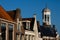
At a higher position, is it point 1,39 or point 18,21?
point 18,21

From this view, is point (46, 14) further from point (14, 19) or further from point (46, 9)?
point (14, 19)

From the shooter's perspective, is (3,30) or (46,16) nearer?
(3,30)

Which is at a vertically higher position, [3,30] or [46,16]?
[46,16]

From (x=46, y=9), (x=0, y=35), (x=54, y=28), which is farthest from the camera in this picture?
(x=46, y=9)

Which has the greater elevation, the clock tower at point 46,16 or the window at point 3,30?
the clock tower at point 46,16

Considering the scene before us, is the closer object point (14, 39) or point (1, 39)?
point (1, 39)

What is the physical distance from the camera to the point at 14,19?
42.1 meters

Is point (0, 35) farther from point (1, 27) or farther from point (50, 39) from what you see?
point (50, 39)

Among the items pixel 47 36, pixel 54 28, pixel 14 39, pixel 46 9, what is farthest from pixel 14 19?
pixel 46 9

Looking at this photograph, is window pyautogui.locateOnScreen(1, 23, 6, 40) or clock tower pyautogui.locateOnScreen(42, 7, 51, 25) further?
clock tower pyautogui.locateOnScreen(42, 7, 51, 25)

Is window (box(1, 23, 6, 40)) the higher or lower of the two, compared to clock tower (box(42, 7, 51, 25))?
lower

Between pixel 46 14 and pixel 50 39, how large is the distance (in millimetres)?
11490

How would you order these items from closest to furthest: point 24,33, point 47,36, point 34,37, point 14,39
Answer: point 14,39 < point 24,33 < point 34,37 < point 47,36

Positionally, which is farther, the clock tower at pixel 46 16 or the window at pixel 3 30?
the clock tower at pixel 46 16
